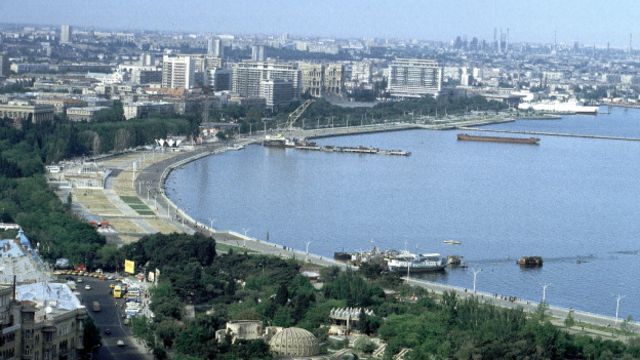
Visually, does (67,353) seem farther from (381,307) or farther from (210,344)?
(381,307)

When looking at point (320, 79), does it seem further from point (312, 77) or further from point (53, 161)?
point (53, 161)

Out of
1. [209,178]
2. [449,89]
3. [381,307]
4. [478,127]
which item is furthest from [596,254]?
[449,89]

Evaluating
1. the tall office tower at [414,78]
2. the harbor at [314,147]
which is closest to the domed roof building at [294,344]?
the harbor at [314,147]

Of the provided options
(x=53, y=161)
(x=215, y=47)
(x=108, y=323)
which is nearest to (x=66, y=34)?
(x=215, y=47)

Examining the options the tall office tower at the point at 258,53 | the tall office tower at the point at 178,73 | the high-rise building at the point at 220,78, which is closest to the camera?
the tall office tower at the point at 178,73

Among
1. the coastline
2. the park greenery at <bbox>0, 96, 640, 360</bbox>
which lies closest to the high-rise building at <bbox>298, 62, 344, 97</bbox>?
the coastline

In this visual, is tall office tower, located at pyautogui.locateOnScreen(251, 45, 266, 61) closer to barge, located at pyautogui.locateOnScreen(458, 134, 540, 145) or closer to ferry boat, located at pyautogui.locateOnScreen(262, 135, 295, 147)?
barge, located at pyautogui.locateOnScreen(458, 134, 540, 145)

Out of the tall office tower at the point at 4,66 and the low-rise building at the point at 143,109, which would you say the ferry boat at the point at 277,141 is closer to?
the low-rise building at the point at 143,109
